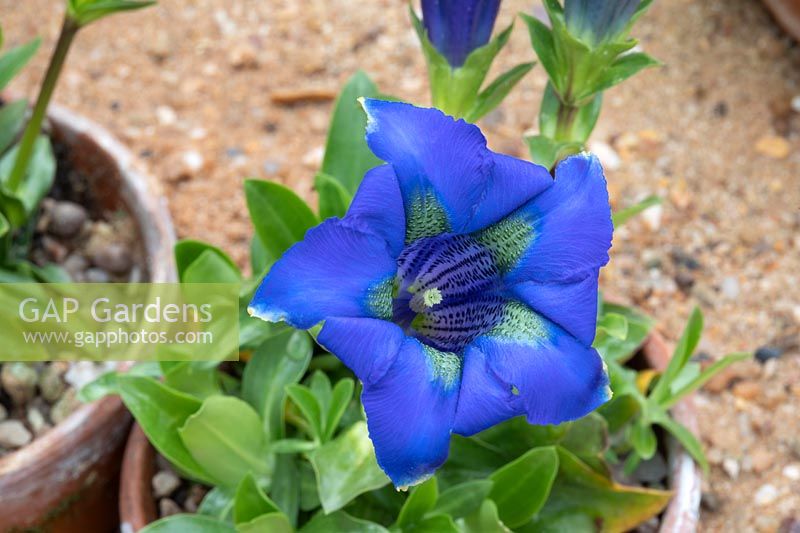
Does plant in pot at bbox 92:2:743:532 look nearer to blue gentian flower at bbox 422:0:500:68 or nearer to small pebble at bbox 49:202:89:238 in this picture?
blue gentian flower at bbox 422:0:500:68

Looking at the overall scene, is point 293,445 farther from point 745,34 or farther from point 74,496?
point 745,34

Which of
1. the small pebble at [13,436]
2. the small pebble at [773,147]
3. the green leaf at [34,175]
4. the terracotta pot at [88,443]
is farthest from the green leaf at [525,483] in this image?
the small pebble at [773,147]

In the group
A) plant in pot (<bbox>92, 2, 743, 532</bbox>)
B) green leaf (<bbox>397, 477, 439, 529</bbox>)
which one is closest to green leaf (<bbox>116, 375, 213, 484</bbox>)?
plant in pot (<bbox>92, 2, 743, 532</bbox>)

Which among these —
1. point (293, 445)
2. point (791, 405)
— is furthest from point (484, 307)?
point (791, 405)

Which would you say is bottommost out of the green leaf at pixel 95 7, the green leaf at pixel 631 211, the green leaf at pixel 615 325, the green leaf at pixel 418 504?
the green leaf at pixel 418 504

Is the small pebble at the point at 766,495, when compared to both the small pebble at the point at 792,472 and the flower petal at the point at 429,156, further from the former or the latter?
the flower petal at the point at 429,156

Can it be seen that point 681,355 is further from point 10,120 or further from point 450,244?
point 10,120
